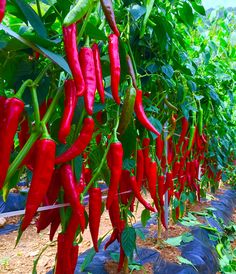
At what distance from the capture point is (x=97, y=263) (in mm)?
2143

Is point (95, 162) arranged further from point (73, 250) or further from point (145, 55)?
point (145, 55)

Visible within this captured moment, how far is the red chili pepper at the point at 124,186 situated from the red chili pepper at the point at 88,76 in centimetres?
76

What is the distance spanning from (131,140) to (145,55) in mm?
636

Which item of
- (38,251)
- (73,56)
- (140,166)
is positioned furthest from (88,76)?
(38,251)

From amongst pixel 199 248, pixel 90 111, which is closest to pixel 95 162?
pixel 90 111

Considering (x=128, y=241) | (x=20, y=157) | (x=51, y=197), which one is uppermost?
(x=20, y=157)

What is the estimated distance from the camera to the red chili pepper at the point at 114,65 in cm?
82

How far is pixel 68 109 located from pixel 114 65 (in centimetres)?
19

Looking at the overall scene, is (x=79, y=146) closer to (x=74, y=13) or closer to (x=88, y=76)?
(x=88, y=76)

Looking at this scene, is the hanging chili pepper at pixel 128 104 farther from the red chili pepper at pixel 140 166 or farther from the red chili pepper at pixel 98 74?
the red chili pepper at pixel 140 166

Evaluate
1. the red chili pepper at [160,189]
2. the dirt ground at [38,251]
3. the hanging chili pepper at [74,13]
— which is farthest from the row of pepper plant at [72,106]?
the dirt ground at [38,251]

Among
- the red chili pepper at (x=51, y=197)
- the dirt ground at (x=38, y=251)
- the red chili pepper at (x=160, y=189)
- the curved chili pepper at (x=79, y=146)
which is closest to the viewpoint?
the curved chili pepper at (x=79, y=146)

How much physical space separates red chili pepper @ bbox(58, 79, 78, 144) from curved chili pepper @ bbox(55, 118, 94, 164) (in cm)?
4

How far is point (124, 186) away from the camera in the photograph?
A: 59.2 inches
